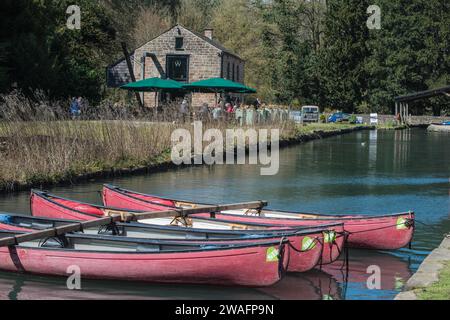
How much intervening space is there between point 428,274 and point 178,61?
180ft

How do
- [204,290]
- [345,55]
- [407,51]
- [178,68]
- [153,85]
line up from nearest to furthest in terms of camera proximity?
[204,290] → [153,85] → [178,68] → [345,55] → [407,51]

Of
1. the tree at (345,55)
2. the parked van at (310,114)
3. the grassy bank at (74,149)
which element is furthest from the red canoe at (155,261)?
the tree at (345,55)

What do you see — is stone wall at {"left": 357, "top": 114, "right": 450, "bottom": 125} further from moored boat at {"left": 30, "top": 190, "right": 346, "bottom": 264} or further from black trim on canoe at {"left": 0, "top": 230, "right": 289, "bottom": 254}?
black trim on canoe at {"left": 0, "top": 230, "right": 289, "bottom": 254}

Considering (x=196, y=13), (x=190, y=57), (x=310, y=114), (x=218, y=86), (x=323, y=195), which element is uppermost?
(x=196, y=13)

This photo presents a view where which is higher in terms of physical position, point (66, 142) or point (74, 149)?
point (66, 142)

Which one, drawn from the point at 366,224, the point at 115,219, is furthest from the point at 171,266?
the point at 366,224

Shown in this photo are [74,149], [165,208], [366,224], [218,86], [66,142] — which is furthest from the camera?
[218,86]

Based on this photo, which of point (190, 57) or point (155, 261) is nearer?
point (155, 261)

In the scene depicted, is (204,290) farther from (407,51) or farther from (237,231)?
(407,51)

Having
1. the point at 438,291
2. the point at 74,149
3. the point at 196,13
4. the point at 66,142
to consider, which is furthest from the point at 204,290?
the point at 196,13

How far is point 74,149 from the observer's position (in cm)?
2547

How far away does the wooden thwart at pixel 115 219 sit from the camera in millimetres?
13203

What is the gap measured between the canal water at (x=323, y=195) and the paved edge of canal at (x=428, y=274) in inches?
27.5
